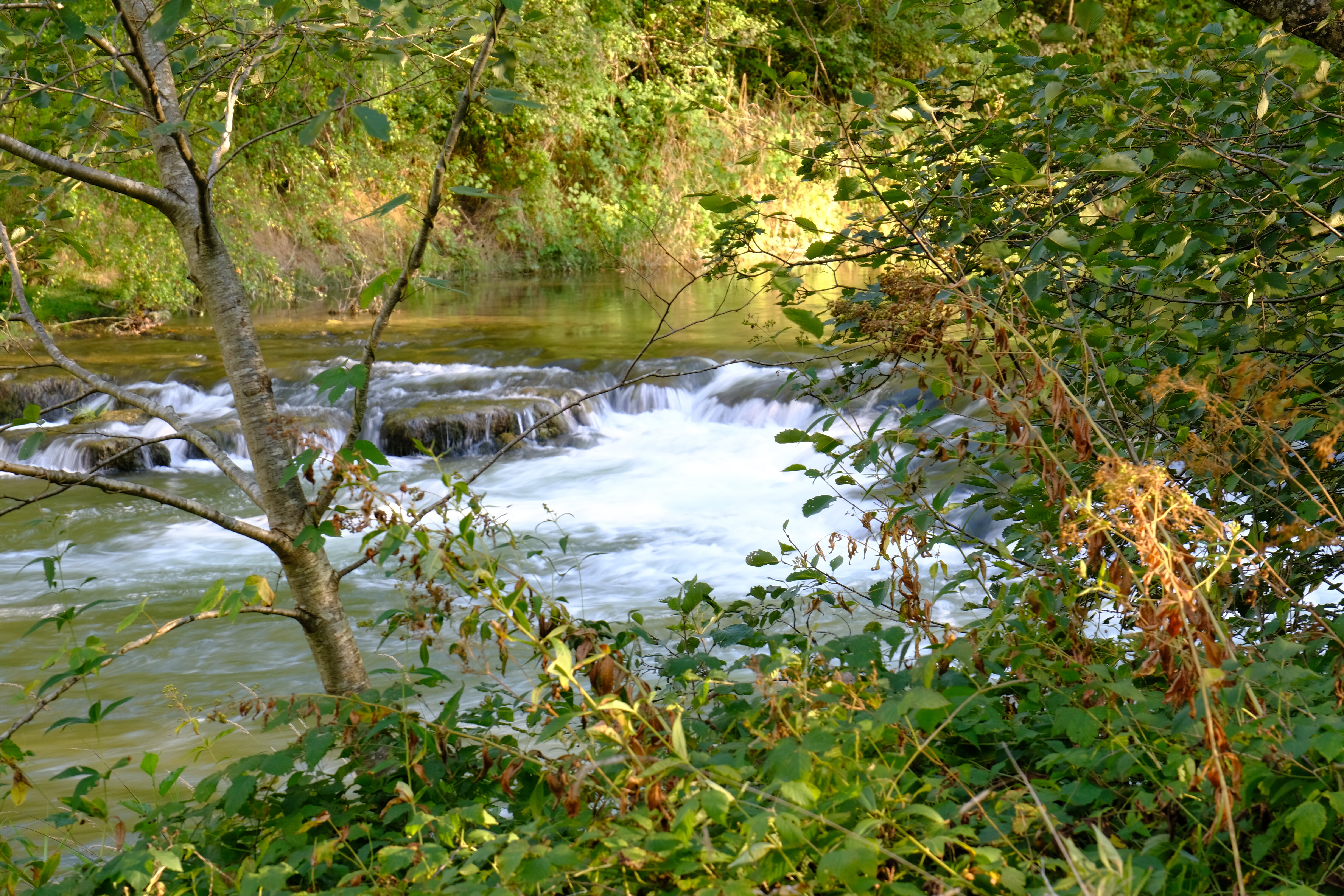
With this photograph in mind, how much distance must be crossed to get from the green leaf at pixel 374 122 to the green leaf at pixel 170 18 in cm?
38

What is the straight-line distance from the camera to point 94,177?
86.6 inches

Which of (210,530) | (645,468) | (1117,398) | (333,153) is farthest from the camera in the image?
(333,153)

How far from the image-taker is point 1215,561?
188cm

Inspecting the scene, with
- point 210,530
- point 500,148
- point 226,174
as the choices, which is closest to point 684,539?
point 210,530

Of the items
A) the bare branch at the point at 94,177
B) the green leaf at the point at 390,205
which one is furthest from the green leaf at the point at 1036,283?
the bare branch at the point at 94,177

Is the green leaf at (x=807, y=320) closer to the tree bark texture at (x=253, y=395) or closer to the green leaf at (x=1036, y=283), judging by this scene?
the green leaf at (x=1036, y=283)

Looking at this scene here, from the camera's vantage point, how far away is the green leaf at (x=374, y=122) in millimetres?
1670

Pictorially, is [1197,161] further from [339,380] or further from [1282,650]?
[339,380]

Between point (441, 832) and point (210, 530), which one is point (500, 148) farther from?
point (441, 832)

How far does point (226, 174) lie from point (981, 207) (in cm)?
1290

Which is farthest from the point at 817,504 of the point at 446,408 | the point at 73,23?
the point at 446,408

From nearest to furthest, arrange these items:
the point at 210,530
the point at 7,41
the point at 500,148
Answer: the point at 7,41 → the point at 210,530 → the point at 500,148

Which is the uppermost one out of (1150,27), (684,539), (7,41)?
(1150,27)

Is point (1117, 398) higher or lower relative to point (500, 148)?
lower
